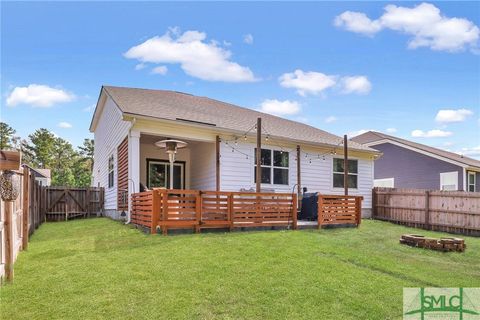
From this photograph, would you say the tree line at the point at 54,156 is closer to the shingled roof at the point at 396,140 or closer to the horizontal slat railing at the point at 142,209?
the shingled roof at the point at 396,140

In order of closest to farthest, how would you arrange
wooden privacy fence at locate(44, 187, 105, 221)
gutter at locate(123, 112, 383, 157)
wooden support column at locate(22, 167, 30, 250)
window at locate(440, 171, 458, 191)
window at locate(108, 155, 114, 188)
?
wooden support column at locate(22, 167, 30, 250), gutter at locate(123, 112, 383, 157), window at locate(108, 155, 114, 188), wooden privacy fence at locate(44, 187, 105, 221), window at locate(440, 171, 458, 191)

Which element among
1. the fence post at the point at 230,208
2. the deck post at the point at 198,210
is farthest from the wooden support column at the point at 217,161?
the deck post at the point at 198,210

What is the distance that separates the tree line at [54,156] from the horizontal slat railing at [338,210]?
33.6 meters

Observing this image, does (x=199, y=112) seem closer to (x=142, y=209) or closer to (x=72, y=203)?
(x=142, y=209)

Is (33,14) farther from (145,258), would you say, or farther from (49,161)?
(49,161)

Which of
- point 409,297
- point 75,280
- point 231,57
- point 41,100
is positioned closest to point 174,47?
point 231,57

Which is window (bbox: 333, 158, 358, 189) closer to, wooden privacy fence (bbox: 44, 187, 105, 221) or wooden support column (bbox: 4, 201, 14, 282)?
wooden privacy fence (bbox: 44, 187, 105, 221)

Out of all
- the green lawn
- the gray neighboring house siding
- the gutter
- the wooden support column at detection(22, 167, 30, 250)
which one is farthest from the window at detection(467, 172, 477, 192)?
the wooden support column at detection(22, 167, 30, 250)

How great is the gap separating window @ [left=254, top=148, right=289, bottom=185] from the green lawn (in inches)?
196

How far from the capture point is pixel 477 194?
38.3 feet

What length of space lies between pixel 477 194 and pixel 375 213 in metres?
4.22

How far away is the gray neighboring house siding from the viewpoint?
19141 mm

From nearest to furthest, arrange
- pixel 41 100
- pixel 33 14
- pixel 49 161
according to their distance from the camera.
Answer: pixel 33 14, pixel 41 100, pixel 49 161

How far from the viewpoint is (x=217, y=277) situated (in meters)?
4.79
